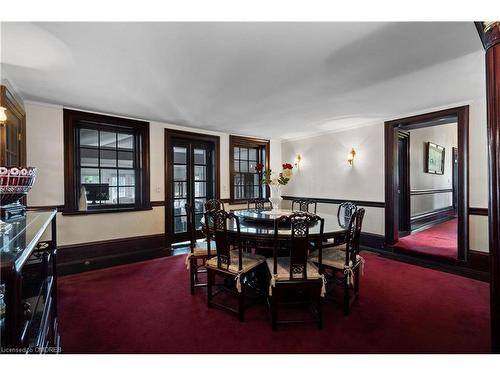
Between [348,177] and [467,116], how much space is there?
200 cm

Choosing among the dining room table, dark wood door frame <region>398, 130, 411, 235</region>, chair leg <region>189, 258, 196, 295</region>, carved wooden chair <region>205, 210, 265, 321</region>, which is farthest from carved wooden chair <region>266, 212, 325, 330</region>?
dark wood door frame <region>398, 130, 411, 235</region>

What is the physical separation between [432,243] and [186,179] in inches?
185

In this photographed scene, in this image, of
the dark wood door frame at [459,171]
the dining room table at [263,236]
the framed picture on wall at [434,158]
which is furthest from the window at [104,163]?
the framed picture on wall at [434,158]

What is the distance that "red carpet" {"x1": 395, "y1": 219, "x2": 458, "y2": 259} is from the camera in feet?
12.5

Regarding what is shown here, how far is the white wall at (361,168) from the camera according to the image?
330cm

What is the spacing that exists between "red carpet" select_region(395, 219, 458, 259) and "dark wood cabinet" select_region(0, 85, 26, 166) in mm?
5517

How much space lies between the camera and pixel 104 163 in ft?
13.0

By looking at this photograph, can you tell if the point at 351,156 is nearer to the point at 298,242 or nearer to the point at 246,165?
the point at 246,165

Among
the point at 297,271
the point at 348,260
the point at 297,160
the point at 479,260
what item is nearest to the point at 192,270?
the point at 297,271

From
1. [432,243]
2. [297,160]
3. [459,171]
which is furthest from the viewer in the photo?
[297,160]

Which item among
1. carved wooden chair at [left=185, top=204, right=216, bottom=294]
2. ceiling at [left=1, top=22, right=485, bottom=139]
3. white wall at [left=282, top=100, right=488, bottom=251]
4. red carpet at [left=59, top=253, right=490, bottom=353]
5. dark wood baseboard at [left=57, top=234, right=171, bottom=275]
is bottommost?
red carpet at [left=59, top=253, right=490, bottom=353]

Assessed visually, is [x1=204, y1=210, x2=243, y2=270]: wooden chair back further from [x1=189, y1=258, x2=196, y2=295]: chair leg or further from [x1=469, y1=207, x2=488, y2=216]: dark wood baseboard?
[x1=469, y1=207, x2=488, y2=216]: dark wood baseboard

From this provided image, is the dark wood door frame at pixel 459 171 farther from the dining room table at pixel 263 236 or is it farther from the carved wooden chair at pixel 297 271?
Answer: the carved wooden chair at pixel 297 271
